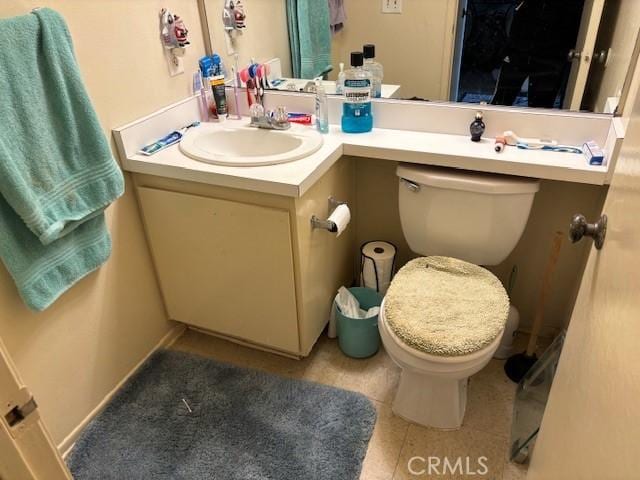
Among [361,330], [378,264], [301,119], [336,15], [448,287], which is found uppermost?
[336,15]

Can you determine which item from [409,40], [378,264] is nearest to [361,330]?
[378,264]

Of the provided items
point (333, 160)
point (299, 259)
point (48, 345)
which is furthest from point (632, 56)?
point (48, 345)

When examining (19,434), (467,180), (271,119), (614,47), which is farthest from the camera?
(271,119)

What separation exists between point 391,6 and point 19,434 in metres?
1.55

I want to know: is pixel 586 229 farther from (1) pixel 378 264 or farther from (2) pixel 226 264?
(2) pixel 226 264

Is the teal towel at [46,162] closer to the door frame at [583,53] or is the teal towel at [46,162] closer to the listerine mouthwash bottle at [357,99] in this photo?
the listerine mouthwash bottle at [357,99]

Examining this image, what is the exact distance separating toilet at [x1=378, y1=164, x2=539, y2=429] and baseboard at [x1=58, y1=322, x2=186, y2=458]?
0.90 metres

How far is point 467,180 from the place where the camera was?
1.51 metres

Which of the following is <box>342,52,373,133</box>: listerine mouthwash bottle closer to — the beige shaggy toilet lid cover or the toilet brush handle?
the beige shaggy toilet lid cover

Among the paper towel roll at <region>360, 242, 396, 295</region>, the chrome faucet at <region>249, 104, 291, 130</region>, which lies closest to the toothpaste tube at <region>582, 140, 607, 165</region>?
the paper towel roll at <region>360, 242, 396, 295</region>

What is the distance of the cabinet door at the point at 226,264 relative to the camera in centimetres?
151

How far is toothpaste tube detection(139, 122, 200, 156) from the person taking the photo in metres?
1.59

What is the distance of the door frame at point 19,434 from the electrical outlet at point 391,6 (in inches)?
58.3

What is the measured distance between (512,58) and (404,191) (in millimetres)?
523
